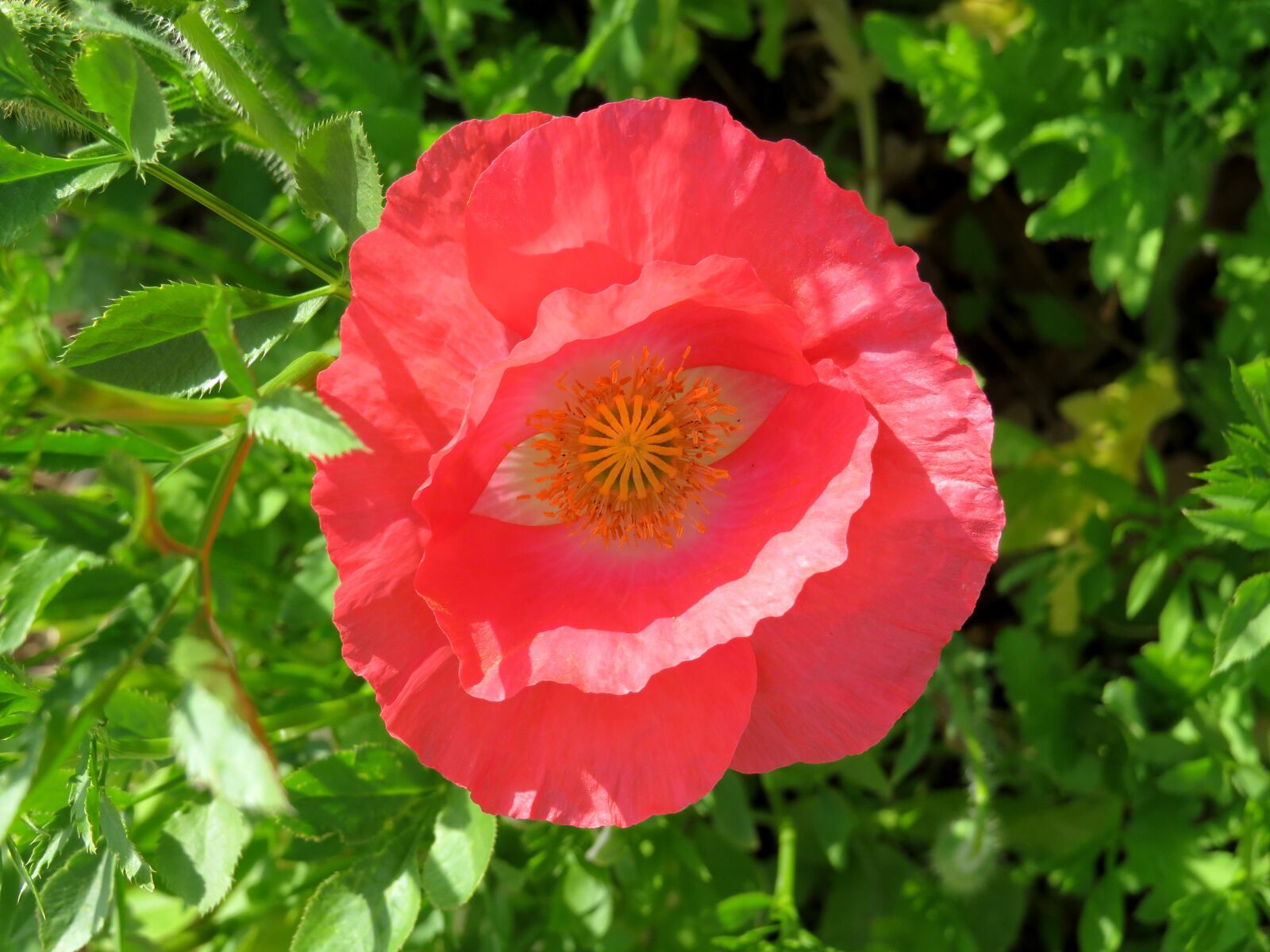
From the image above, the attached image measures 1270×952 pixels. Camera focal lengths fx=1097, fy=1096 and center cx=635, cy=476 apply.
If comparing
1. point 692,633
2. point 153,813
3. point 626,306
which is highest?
point 626,306

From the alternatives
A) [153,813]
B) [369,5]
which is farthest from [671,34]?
[153,813]

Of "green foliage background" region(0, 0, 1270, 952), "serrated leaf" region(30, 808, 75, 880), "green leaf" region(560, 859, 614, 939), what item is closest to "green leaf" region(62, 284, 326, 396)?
"green foliage background" region(0, 0, 1270, 952)

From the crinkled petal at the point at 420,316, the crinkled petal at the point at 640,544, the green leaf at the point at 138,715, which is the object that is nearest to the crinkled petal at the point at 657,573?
the crinkled petal at the point at 640,544

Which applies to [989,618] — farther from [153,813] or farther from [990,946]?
[153,813]

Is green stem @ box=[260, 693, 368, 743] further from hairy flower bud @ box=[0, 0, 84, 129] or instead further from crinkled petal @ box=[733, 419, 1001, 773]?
hairy flower bud @ box=[0, 0, 84, 129]

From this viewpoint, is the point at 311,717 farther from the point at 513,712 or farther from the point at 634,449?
the point at 634,449

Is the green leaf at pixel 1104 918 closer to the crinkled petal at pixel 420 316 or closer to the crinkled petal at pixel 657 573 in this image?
the crinkled petal at pixel 657 573

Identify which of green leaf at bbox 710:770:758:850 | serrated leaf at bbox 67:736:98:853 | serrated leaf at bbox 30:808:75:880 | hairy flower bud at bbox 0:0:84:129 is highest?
hairy flower bud at bbox 0:0:84:129

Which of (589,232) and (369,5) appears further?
(369,5)
